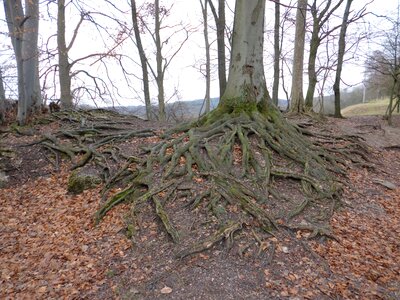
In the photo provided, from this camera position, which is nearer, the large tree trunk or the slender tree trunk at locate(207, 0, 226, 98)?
the large tree trunk

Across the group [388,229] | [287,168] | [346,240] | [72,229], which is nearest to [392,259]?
[346,240]

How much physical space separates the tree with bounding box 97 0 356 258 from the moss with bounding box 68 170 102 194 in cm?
50

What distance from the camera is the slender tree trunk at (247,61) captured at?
259 inches

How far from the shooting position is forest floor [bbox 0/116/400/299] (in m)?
3.51

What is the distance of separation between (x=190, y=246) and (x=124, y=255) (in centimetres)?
88

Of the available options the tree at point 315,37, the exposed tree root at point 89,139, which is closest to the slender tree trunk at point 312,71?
the tree at point 315,37

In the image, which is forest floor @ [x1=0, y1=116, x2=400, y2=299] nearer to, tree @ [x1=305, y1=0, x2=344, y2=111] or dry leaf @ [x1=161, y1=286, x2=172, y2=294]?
dry leaf @ [x1=161, y1=286, x2=172, y2=294]

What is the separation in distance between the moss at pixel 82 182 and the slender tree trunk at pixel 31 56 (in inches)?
172

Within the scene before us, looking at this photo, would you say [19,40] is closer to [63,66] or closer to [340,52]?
[63,66]

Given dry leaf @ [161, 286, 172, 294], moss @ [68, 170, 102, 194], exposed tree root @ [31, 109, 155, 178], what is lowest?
dry leaf @ [161, 286, 172, 294]

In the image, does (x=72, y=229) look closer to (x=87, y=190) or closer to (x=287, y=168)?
(x=87, y=190)

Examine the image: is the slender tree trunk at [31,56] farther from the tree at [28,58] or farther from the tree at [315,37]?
the tree at [315,37]

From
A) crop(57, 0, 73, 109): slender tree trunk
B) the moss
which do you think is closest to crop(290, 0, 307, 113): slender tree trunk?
crop(57, 0, 73, 109): slender tree trunk

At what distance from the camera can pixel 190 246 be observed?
4074 mm
